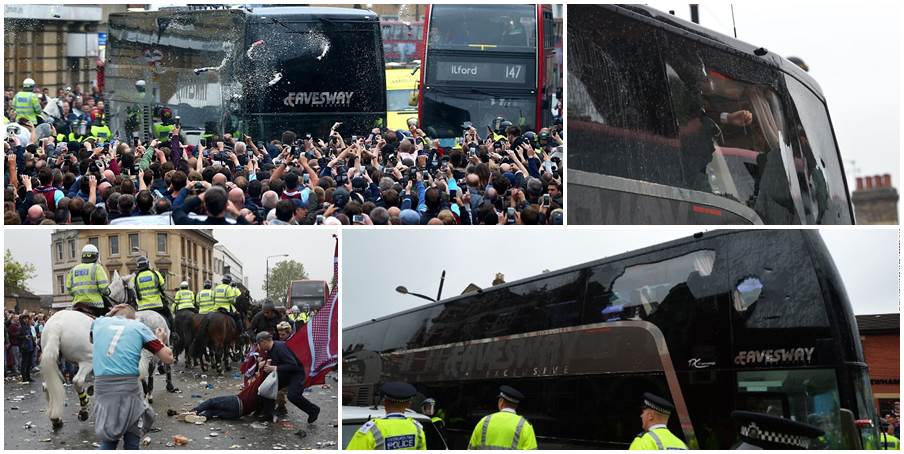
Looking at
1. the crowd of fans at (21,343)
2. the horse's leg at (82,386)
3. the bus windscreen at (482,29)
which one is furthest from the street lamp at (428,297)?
the bus windscreen at (482,29)

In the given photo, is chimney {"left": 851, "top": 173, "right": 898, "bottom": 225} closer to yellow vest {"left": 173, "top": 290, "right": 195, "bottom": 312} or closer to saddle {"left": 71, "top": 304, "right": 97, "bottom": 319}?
yellow vest {"left": 173, "top": 290, "right": 195, "bottom": 312}

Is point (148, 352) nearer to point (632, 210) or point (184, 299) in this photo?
point (184, 299)

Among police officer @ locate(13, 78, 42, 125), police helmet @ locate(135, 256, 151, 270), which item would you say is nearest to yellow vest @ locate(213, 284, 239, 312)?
police helmet @ locate(135, 256, 151, 270)

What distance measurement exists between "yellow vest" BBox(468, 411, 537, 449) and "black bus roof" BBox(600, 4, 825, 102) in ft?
8.23

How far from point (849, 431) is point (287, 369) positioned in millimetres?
3431

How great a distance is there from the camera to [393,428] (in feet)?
22.7

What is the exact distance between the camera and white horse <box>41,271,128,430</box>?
7023 millimetres

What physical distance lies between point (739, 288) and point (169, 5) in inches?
369

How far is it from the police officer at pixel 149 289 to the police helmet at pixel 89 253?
276 mm

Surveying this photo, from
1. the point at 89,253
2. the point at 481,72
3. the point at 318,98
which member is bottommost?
the point at 89,253

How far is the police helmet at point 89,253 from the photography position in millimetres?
7066

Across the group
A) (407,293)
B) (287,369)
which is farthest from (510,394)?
(287,369)

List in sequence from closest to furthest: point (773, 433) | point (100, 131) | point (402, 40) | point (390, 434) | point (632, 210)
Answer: point (773, 433) < point (632, 210) < point (390, 434) < point (100, 131) < point (402, 40)

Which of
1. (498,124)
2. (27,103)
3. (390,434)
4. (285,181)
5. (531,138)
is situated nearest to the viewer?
(390,434)
